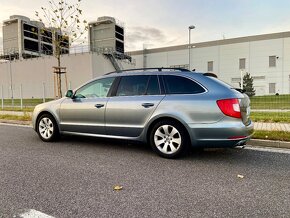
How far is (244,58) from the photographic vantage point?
49062 mm

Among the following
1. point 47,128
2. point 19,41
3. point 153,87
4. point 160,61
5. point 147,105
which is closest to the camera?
point 147,105

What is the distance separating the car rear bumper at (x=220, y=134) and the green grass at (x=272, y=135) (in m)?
1.85

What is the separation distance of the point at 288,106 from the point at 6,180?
1087 centimetres

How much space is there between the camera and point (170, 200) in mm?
3244

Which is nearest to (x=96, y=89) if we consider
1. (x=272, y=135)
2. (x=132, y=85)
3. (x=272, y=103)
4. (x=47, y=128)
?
(x=132, y=85)

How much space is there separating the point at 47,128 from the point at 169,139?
335 centimetres

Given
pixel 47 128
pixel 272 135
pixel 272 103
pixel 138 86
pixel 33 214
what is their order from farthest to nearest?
pixel 272 103, pixel 47 128, pixel 272 135, pixel 138 86, pixel 33 214

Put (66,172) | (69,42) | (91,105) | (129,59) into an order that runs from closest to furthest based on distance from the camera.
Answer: (66,172), (91,105), (69,42), (129,59)

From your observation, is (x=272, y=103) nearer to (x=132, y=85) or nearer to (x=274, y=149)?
(x=274, y=149)

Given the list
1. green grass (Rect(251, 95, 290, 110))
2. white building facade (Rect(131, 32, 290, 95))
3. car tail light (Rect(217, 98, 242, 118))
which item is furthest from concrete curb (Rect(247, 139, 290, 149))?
white building facade (Rect(131, 32, 290, 95))

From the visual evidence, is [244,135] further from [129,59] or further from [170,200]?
[129,59]

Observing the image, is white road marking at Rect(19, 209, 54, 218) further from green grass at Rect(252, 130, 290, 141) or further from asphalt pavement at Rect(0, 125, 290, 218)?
green grass at Rect(252, 130, 290, 141)

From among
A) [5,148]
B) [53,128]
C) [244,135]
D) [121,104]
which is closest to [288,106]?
[244,135]

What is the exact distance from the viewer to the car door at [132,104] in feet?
17.1
